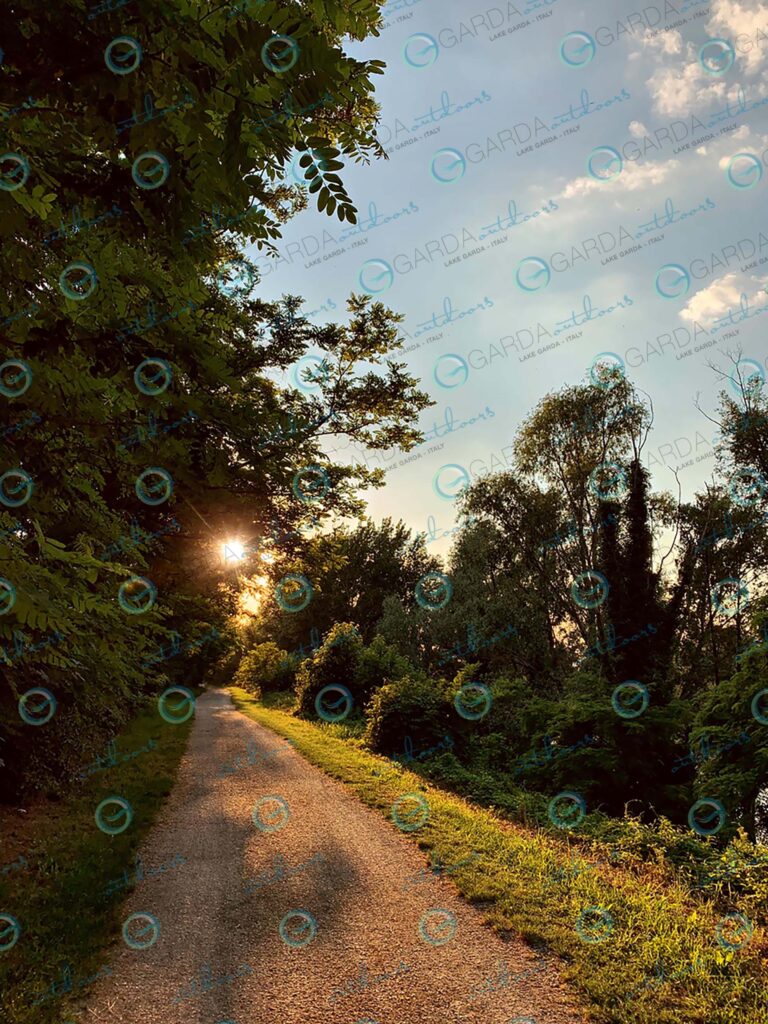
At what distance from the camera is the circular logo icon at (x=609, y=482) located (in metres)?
24.0

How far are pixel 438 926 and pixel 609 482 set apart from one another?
2332 cm

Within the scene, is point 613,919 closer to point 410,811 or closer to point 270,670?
point 410,811

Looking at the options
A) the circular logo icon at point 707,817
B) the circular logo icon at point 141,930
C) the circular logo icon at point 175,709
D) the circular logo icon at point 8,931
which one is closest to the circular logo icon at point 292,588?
the circular logo icon at point 175,709

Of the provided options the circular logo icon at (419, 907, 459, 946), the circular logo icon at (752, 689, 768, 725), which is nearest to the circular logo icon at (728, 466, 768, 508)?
the circular logo icon at (752, 689, 768, 725)

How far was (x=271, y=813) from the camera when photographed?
31.6 feet

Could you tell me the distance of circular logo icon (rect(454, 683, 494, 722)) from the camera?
15992 mm

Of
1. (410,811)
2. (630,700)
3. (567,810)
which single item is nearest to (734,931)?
(410,811)

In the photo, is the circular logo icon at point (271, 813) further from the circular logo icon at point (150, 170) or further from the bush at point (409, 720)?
the circular logo icon at point (150, 170)

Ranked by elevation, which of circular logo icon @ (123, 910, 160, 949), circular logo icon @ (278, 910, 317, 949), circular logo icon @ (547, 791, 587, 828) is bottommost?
circular logo icon @ (123, 910, 160, 949)

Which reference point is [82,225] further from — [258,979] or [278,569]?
[278,569]

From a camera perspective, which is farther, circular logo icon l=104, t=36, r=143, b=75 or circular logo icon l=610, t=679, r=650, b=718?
circular logo icon l=610, t=679, r=650, b=718

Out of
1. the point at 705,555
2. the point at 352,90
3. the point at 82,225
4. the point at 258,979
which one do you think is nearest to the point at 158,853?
the point at 258,979

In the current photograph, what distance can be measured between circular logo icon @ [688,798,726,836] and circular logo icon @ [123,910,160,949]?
26.4ft

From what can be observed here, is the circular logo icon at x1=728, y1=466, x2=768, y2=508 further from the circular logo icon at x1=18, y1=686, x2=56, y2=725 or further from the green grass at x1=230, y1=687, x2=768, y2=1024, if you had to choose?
the circular logo icon at x1=18, y1=686, x2=56, y2=725
